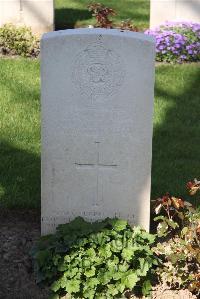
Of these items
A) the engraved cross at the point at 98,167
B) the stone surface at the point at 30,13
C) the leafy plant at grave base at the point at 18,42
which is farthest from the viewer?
the stone surface at the point at 30,13

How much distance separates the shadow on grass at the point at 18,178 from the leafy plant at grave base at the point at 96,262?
2.94 ft

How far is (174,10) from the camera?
32.6 ft

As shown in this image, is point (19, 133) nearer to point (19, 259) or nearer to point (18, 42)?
point (19, 259)

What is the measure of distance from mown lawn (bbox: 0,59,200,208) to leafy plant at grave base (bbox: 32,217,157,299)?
0.92 m

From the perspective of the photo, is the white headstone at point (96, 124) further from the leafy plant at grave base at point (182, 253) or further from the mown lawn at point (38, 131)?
the mown lawn at point (38, 131)

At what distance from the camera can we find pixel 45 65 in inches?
174

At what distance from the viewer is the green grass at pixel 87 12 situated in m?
11.7

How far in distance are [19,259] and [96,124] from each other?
97 cm

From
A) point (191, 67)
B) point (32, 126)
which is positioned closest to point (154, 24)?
point (191, 67)

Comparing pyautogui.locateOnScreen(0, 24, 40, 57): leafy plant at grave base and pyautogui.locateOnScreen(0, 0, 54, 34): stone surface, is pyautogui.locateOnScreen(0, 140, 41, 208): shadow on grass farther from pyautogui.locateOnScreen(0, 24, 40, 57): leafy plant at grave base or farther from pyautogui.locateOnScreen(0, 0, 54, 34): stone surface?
pyautogui.locateOnScreen(0, 0, 54, 34): stone surface

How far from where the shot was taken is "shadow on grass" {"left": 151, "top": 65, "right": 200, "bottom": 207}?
584cm

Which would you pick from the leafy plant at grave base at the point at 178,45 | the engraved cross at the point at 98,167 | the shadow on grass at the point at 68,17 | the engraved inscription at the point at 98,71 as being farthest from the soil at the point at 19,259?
the shadow on grass at the point at 68,17

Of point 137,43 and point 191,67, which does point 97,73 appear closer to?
point 137,43

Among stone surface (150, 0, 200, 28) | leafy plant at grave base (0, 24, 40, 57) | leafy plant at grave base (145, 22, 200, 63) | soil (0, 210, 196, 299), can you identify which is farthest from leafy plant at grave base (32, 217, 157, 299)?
stone surface (150, 0, 200, 28)
